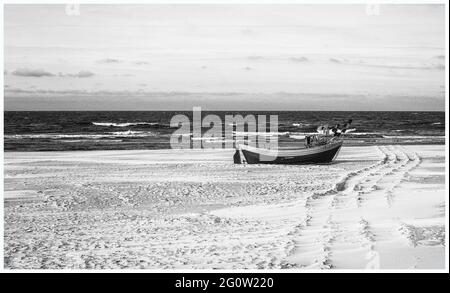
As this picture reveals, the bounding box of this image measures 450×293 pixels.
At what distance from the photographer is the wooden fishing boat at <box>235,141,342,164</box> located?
2048 centimetres

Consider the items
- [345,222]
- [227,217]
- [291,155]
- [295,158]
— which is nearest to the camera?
[345,222]

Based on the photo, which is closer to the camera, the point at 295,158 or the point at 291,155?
the point at 291,155

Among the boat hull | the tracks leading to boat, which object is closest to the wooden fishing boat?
the boat hull

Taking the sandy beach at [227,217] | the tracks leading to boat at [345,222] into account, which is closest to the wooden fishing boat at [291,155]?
the sandy beach at [227,217]

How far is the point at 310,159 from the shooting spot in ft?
68.1

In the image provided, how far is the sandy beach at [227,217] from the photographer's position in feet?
28.2

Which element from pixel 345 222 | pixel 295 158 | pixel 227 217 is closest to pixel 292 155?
pixel 295 158

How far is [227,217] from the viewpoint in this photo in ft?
38.2

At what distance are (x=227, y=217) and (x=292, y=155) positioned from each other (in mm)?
9232

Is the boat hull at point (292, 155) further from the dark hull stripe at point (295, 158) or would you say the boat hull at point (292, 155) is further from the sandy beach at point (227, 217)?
the sandy beach at point (227, 217)

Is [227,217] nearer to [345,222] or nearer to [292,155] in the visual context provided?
[345,222]

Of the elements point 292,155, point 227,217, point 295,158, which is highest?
point 292,155

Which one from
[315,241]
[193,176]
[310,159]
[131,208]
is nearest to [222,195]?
[131,208]

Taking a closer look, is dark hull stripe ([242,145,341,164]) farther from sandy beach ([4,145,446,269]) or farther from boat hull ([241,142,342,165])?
sandy beach ([4,145,446,269])
